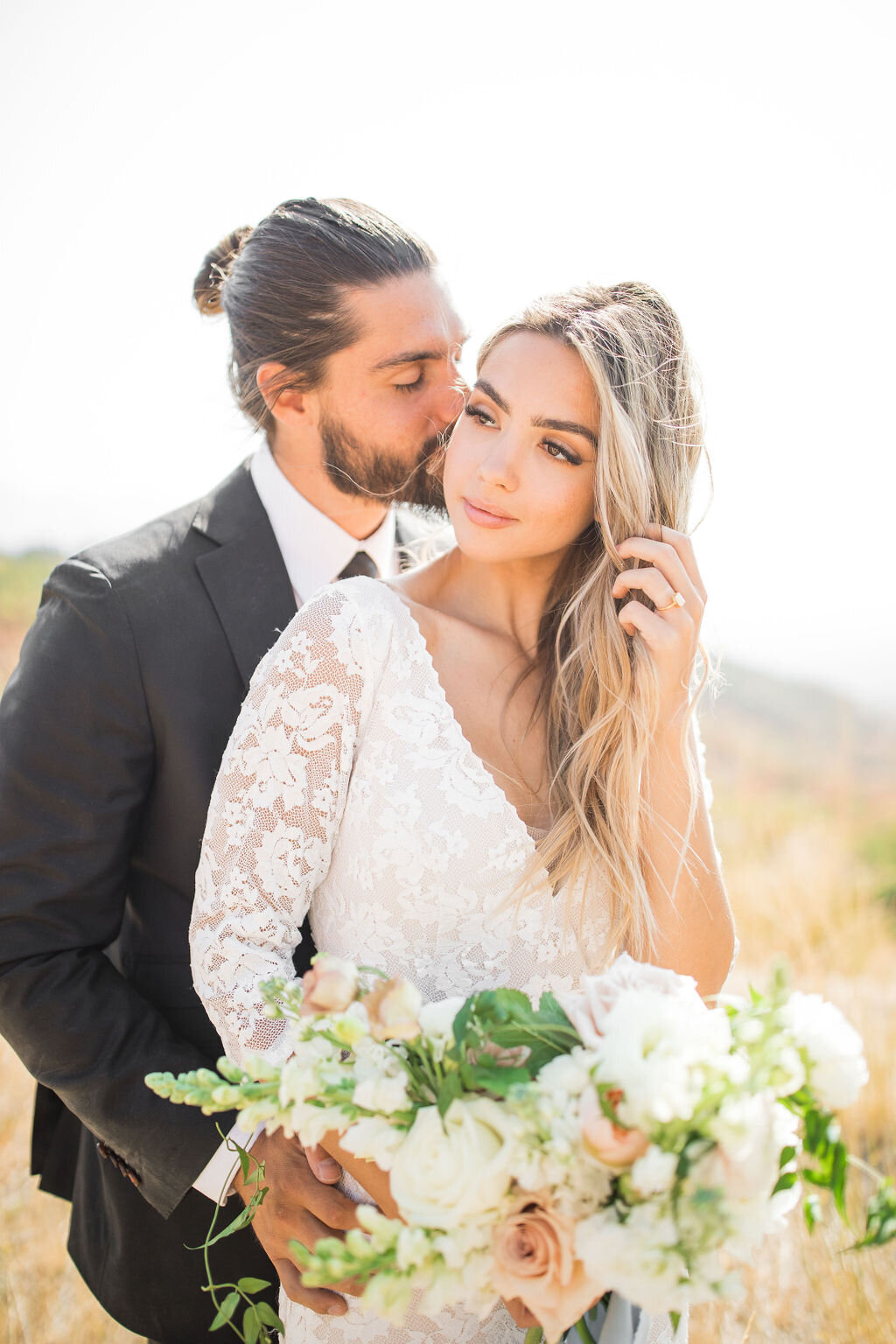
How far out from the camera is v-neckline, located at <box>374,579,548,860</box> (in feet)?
6.52

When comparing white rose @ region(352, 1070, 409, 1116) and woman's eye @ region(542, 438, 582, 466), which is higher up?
woman's eye @ region(542, 438, 582, 466)

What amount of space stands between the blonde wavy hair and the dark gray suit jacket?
0.70 metres

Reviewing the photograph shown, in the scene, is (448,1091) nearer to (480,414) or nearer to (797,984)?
(480,414)

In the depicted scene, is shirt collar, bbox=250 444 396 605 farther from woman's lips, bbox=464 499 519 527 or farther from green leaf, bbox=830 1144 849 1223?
green leaf, bbox=830 1144 849 1223

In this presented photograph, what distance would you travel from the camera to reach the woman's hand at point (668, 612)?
6.98 feet

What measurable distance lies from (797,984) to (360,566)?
13.2 feet

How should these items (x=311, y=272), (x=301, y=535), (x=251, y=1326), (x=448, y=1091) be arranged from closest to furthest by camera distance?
(x=448, y=1091) < (x=251, y=1326) < (x=301, y=535) < (x=311, y=272)

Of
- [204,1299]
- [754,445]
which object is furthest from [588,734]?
[754,445]

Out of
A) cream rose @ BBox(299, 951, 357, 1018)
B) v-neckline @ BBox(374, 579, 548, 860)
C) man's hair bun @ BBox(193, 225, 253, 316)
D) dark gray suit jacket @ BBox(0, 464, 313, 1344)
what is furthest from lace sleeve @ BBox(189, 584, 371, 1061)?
man's hair bun @ BBox(193, 225, 253, 316)

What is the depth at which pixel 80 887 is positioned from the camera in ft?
7.46

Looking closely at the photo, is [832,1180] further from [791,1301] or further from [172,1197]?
[791,1301]

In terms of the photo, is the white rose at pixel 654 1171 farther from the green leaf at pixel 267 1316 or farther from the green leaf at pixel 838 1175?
the green leaf at pixel 267 1316

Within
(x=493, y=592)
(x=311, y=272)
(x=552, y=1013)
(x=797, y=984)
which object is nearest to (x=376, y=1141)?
(x=552, y=1013)

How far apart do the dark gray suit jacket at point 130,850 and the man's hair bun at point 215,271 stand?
1057 millimetres
